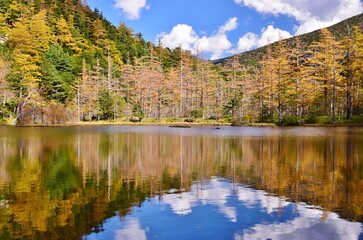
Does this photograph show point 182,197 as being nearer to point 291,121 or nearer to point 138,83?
point 291,121

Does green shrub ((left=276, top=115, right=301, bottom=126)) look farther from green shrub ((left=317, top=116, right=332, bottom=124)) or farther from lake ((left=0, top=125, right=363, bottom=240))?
Result: lake ((left=0, top=125, right=363, bottom=240))

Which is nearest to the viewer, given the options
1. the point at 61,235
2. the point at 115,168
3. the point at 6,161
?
the point at 61,235

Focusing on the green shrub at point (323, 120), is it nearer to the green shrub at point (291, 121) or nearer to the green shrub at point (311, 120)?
the green shrub at point (311, 120)

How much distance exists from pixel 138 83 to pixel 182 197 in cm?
6438

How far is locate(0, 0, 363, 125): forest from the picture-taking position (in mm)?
51169

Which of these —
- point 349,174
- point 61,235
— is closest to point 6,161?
point 61,235

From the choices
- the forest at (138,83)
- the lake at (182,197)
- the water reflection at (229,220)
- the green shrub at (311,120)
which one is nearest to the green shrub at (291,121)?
the forest at (138,83)

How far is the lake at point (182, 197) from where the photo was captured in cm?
707

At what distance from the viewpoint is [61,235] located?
669 centimetres

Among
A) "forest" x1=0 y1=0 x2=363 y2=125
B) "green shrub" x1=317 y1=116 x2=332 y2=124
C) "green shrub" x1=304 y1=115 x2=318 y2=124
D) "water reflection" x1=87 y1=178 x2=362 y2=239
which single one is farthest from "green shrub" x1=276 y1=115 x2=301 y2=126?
"water reflection" x1=87 y1=178 x2=362 y2=239

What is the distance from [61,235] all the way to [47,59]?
62.3 meters

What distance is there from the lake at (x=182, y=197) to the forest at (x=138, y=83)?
1422 inches

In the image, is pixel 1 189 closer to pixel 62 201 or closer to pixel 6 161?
pixel 62 201

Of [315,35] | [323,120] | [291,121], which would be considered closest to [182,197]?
[323,120]
